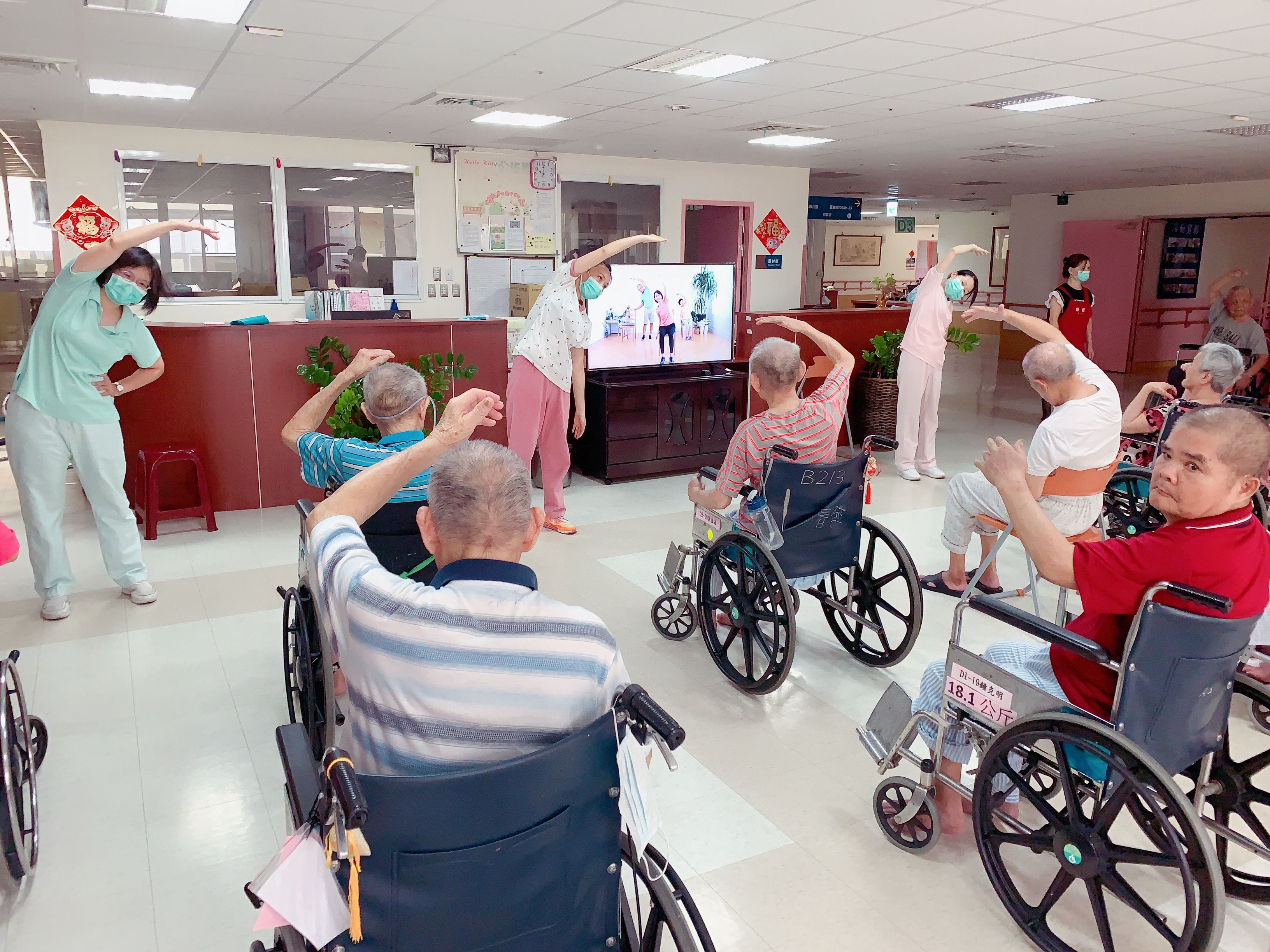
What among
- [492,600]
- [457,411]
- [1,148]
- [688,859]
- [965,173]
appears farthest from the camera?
[965,173]

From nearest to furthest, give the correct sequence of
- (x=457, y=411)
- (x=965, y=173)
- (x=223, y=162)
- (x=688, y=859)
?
(x=457, y=411) < (x=688, y=859) < (x=223, y=162) < (x=965, y=173)

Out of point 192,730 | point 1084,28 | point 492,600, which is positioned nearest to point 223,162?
point 192,730

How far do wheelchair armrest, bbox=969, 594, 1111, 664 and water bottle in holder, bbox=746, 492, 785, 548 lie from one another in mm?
1052

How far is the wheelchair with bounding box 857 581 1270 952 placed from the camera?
1.75m

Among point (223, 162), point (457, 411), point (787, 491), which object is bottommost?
point (787, 491)

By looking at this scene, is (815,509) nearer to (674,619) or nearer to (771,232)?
(674,619)

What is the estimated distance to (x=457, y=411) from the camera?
1775 mm

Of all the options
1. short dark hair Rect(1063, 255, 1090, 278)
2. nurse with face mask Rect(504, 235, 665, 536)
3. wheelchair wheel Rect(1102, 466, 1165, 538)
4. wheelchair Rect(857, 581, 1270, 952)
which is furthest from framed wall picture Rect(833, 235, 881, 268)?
wheelchair Rect(857, 581, 1270, 952)

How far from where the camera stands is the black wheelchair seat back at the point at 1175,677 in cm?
177

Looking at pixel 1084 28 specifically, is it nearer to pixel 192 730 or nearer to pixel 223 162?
pixel 192 730

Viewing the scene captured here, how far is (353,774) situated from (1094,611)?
5.16ft

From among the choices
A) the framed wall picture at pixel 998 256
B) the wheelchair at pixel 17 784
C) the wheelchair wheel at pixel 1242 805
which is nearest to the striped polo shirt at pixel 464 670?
the wheelchair at pixel 17 784

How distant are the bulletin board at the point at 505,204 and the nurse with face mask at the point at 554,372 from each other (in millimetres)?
3383

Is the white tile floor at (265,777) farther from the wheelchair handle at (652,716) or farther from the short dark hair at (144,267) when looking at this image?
the short dark hair at (144,267)
